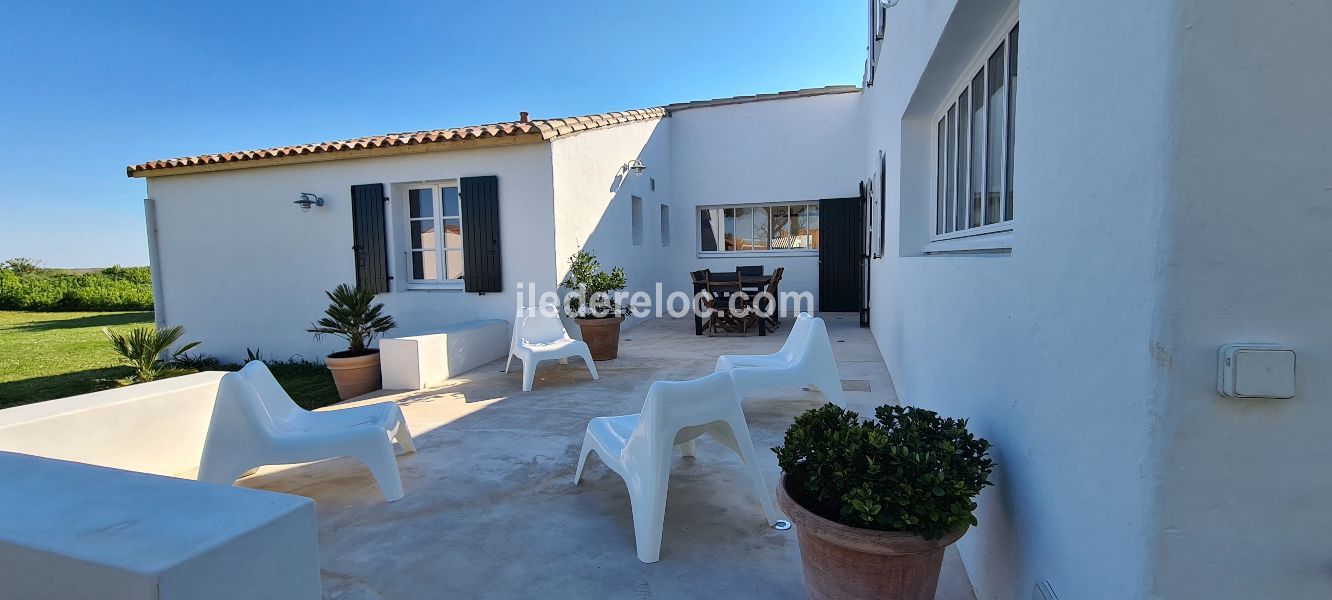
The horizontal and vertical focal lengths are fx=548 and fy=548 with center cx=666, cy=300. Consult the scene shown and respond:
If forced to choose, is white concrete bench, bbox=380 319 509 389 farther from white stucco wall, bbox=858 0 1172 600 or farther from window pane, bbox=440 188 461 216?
white stucco wall, bbox=858 0 1172 600

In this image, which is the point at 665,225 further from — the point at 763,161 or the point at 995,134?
the point at 995,134

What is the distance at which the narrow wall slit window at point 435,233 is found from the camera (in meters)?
6.96

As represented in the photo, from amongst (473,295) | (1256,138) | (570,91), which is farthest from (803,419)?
(570,91)

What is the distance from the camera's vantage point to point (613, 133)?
328 inches

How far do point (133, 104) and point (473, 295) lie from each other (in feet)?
33.7

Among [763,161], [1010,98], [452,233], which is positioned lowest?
[452,233]

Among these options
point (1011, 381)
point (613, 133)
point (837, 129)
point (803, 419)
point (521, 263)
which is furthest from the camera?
point (837, 129)

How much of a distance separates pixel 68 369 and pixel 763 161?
11021 millimetres

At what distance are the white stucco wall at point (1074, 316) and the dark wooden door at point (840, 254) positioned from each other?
788 cm

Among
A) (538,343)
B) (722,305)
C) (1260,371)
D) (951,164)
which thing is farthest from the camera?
(722,305)

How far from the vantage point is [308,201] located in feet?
22.9

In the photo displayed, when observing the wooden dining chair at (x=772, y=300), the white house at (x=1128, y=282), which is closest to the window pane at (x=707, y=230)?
the wooden dining chair at (x=772, y=300)

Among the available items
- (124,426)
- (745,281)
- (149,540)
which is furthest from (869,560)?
(745,281)

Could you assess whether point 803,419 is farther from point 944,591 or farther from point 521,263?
point 521,263
